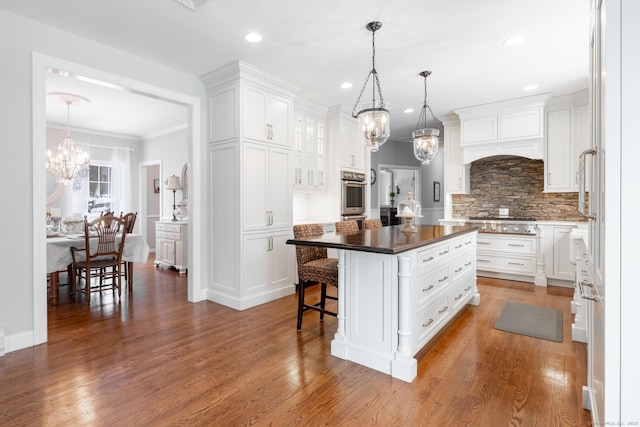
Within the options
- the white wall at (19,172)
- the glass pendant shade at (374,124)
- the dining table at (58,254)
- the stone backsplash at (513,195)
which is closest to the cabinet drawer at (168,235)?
the dining table at (58,254)

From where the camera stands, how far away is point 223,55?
3398mm

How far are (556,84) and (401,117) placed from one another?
2290 mm

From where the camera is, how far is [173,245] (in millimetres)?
5723

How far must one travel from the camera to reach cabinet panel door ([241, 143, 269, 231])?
3736mm

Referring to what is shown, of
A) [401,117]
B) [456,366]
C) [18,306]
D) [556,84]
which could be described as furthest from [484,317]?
[18,306]

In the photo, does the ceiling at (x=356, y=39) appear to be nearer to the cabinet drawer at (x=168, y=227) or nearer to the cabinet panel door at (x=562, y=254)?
the cabinet panel door at (x=562, y=254)

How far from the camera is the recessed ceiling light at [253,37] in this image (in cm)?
298

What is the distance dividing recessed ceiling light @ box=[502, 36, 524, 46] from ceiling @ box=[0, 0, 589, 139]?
0.06 meters

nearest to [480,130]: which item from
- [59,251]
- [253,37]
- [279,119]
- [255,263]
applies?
[279,119]

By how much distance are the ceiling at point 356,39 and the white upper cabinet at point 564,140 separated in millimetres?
271

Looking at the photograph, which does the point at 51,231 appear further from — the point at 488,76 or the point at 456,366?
the point at 488,76

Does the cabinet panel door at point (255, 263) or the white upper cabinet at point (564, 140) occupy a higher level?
the white upper cabinet at point (564, 140)

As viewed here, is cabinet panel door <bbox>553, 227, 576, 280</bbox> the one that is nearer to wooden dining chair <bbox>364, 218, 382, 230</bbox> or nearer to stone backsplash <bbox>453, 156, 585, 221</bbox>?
stone backsplash <bbox>453, 156, 585, 221</bbox>

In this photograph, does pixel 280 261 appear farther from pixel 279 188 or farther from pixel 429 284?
pixel 429 284
